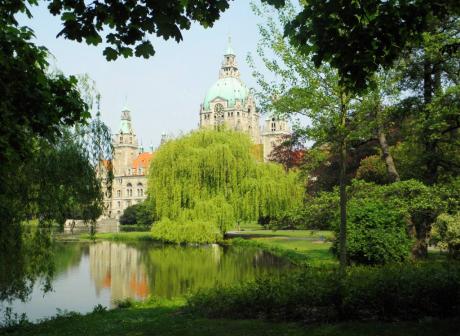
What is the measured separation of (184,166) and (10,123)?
28.1 metres

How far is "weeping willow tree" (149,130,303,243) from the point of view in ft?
114

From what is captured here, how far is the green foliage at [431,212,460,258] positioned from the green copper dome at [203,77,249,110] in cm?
9526

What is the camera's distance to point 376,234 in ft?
57.5

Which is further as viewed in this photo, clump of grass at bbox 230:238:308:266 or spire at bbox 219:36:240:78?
spire at bbox 219:36:240:78

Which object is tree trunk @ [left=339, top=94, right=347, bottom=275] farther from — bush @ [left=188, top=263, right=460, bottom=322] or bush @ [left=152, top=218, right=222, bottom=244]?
bush @ [left=152, top=218, right=222, bottom=244]

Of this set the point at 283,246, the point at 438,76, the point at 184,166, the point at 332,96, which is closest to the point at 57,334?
the point at 332,96

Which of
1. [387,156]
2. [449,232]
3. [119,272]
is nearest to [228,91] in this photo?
[119,272]

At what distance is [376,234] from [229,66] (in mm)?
101640

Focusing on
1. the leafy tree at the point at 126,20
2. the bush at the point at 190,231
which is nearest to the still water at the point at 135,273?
the bush at the point at 190,231

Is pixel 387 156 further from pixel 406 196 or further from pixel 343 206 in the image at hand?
pixel 343 206

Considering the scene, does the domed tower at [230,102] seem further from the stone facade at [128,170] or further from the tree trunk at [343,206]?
the tree trunk at [343,206]

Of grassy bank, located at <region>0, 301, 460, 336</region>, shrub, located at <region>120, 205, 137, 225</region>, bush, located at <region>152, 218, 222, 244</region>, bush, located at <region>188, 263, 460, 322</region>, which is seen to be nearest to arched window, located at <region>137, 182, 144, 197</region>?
shrub, located at <region>120, 205, 137, 225</region>

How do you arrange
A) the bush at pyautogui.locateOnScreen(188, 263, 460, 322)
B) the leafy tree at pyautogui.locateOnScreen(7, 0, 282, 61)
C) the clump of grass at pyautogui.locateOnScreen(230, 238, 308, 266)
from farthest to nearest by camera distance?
the clump of grass at pyautogui.locateOnScreen(230, 238, 308, 266), the bush at pyautogui.locateOnScreen(188, 263, 460, 322), the leafy tree at pyautogui.locateOnScreen(7, 0, 282, 61)

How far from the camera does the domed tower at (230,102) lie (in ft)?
366
